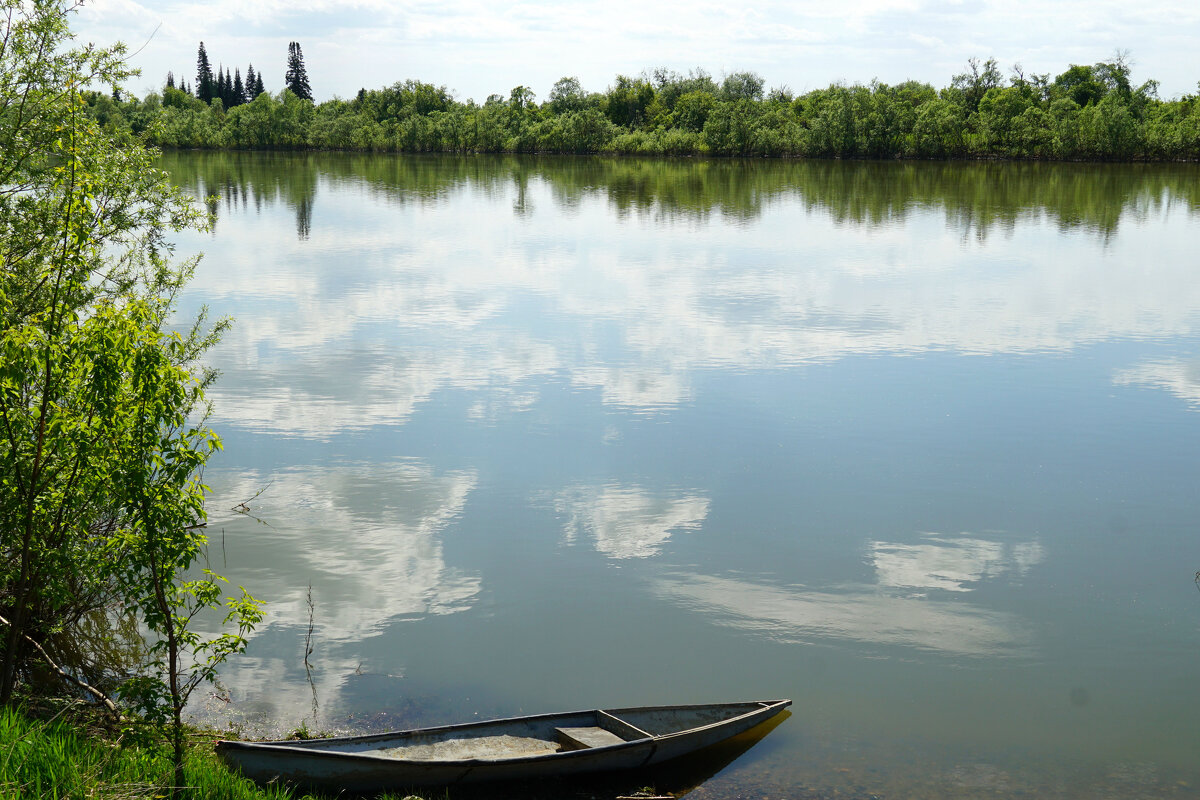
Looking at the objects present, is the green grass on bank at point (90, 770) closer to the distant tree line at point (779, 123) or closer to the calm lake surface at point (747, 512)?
the calm lake surface at point (747, 512)

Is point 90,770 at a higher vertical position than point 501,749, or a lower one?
higher

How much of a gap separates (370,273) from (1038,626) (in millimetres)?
34167

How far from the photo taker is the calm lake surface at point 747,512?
→ 12.1m

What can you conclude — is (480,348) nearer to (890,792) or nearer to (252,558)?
(252,558)

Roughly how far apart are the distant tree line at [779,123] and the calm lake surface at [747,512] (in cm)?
7638

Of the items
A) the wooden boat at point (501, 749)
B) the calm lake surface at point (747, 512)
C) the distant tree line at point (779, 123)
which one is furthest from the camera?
the distant tree line at point (779, 123)

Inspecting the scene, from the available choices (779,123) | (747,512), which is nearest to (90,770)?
(747,512)

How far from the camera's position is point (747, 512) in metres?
17.6

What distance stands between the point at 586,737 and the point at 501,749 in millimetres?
894

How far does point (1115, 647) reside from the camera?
44.5 feet

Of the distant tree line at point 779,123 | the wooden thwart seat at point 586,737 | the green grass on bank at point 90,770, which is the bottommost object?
the wooden thwart seat at point 586,737

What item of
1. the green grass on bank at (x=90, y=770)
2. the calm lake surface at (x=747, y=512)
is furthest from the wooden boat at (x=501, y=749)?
the calm lake surface at (x=747, y=512)

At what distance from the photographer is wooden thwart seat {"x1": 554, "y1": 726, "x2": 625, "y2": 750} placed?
10.3 meters

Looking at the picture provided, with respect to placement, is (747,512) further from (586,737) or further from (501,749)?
(501,749)
